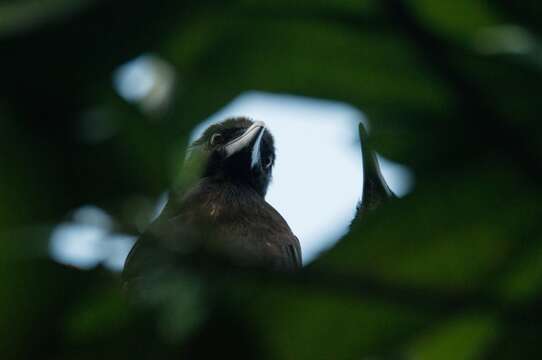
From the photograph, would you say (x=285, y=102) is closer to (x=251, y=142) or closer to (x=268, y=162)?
(x=251, y=142)

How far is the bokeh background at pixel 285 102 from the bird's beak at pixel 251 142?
4839mm

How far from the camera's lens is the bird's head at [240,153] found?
5.37 m

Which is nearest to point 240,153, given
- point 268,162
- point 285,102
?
point 268,162

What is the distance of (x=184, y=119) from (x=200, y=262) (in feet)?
0.27

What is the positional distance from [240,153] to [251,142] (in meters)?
0.11

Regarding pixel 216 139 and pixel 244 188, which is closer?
pixel 244 188

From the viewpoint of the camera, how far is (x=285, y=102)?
504mm

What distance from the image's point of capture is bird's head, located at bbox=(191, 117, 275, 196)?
5371mm

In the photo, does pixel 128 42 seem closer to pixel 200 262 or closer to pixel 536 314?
pixel 200 262

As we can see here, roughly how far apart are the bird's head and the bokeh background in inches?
183

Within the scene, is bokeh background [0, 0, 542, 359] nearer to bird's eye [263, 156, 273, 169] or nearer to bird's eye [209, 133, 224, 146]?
bird's eye [209, 133, 224, 146]

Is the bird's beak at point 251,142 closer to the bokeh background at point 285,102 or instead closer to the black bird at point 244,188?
the black bird at point 244,188

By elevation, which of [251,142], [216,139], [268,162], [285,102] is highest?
[285,102]

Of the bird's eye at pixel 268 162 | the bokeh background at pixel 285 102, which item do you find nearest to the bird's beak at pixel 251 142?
the bird's eye at pixel 268 162
